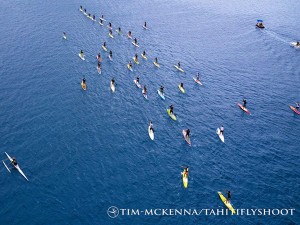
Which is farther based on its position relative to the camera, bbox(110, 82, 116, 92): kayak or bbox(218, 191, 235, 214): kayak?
bbox(110, 82, 116, 92): kayak

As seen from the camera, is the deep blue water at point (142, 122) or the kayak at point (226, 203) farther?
the deep blue water at point (142, 122)

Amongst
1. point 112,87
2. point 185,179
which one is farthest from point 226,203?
point 112,87

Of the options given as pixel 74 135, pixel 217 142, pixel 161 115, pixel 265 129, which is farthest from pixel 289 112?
pixel 74 135

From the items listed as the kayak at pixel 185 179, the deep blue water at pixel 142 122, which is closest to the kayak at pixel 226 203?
the deep blue water at pixel 142 122

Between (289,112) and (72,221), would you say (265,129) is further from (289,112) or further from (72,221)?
(72,221)

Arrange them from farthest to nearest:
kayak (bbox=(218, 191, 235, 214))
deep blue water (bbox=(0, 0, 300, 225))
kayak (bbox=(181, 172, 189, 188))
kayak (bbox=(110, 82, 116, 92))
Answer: kayak (bbox=(110, 82, 116, 92))
kayak (bbox=(181, 172, 189, 188))
deep blue water (bbox=(0, 0, 300, 225))
kayak (bbox=(218, 191, 235, 214))

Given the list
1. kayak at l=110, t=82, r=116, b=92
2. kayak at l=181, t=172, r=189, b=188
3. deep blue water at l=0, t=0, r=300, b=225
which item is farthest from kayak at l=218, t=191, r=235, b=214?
kayak at l=110, t=82, r=116, b=92

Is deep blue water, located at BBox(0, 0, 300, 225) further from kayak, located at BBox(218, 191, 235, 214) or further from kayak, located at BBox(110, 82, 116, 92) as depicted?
kayak, located at BBox(110, 82, 116, 92)

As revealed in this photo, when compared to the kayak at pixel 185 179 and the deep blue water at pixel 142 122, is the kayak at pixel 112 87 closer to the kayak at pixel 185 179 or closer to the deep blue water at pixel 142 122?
the deep blue water at pixel 142 122
